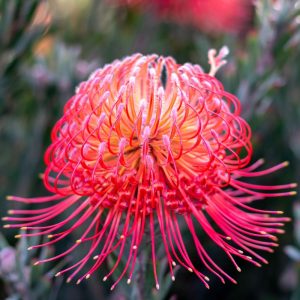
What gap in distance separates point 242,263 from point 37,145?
119 cm

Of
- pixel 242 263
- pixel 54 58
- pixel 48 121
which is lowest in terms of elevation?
pixel 242 263

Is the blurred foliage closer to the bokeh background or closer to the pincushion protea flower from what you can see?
the bokeh background

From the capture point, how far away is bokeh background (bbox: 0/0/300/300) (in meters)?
1.98

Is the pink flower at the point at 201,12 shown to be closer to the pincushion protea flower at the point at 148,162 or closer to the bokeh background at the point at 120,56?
the bokeh background at the point at 120,56

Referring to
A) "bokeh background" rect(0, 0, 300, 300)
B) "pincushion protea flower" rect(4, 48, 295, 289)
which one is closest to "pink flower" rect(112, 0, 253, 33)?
"bokeh background" rect(0, 0, 300, 300)

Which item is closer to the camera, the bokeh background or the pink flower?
the bokeh background

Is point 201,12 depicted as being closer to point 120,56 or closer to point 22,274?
point 120,56

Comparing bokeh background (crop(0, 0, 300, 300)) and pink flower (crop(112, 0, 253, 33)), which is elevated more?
pink flower (crop(112, 0, 253, 33))

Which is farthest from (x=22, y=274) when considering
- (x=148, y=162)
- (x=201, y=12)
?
(x=201, y=12)

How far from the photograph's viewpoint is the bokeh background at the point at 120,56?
1.98 meters

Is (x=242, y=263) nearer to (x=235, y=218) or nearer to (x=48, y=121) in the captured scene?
(x=48, y=121)

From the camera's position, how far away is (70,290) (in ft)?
8.81

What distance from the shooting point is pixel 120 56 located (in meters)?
3.14

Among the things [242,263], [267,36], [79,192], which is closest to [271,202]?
[242,263]
